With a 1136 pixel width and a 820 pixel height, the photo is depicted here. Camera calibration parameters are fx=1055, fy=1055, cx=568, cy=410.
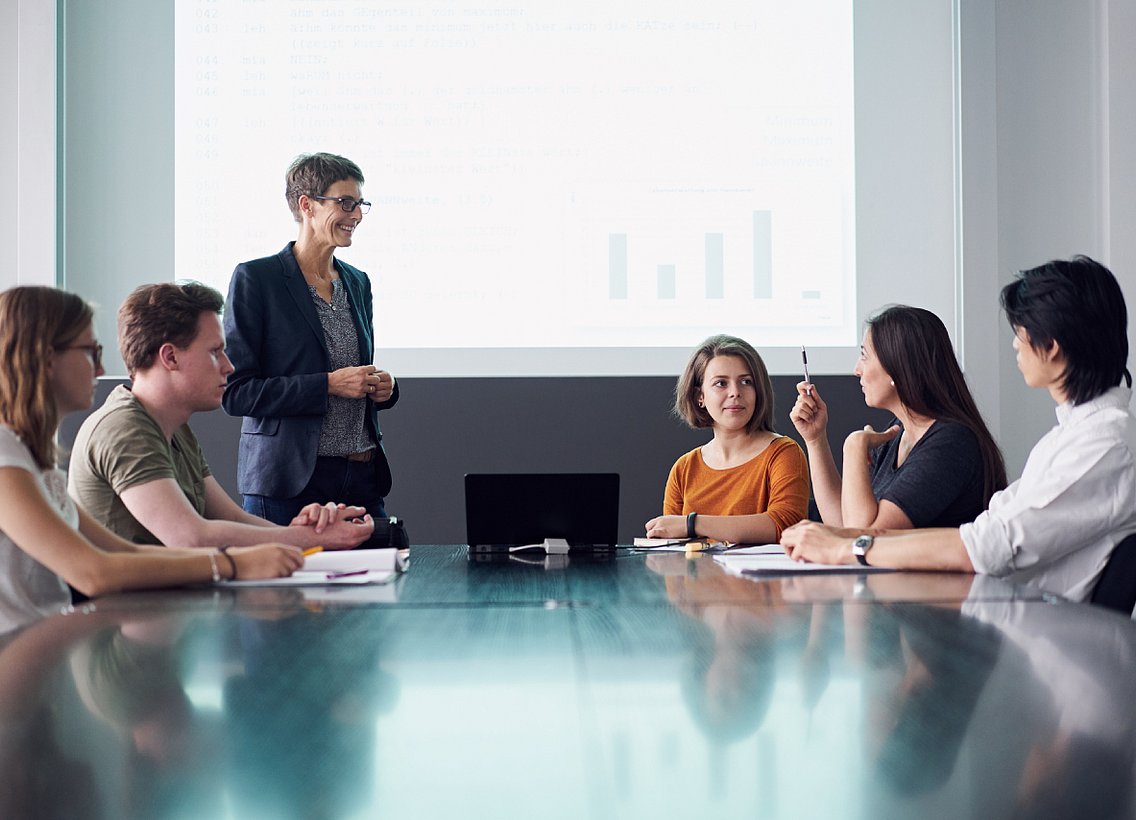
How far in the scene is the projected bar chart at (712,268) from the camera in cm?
449

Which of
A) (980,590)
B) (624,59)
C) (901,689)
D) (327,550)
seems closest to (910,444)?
(980,590)

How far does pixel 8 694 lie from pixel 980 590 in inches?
52.5

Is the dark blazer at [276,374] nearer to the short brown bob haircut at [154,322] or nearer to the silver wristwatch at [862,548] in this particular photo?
the short brown bob haircut at [154,322]

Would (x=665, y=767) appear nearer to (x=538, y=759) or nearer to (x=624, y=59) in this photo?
(x=538, y=759)

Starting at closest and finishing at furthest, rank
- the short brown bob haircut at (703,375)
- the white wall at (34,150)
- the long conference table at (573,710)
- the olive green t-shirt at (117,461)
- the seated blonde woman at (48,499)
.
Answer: the long conference table at (573,710), the seated blonde woman at (48,499), the olive green t-shirt at (117,461), the short brown bob haircut at (703,375), the white wall at (34,150)

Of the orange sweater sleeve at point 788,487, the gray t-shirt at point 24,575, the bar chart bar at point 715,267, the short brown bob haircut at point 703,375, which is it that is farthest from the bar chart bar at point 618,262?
the gray t-shirt at point 24,575

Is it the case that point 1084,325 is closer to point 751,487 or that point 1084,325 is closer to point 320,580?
point 751,487

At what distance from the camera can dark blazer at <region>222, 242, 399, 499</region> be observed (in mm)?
2975

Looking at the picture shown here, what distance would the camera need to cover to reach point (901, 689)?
100cm

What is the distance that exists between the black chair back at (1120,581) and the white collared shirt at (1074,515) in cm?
8

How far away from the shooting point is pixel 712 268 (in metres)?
4.50

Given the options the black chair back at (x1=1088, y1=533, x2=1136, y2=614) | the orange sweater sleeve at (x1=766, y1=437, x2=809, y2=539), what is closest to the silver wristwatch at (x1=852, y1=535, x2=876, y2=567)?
the black chair back at (x1=1088, y1=533, x2=1136, y2=614)

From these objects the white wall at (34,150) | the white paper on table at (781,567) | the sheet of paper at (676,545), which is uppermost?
the white wall at (34,150)

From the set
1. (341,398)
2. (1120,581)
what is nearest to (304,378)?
(341,398)
